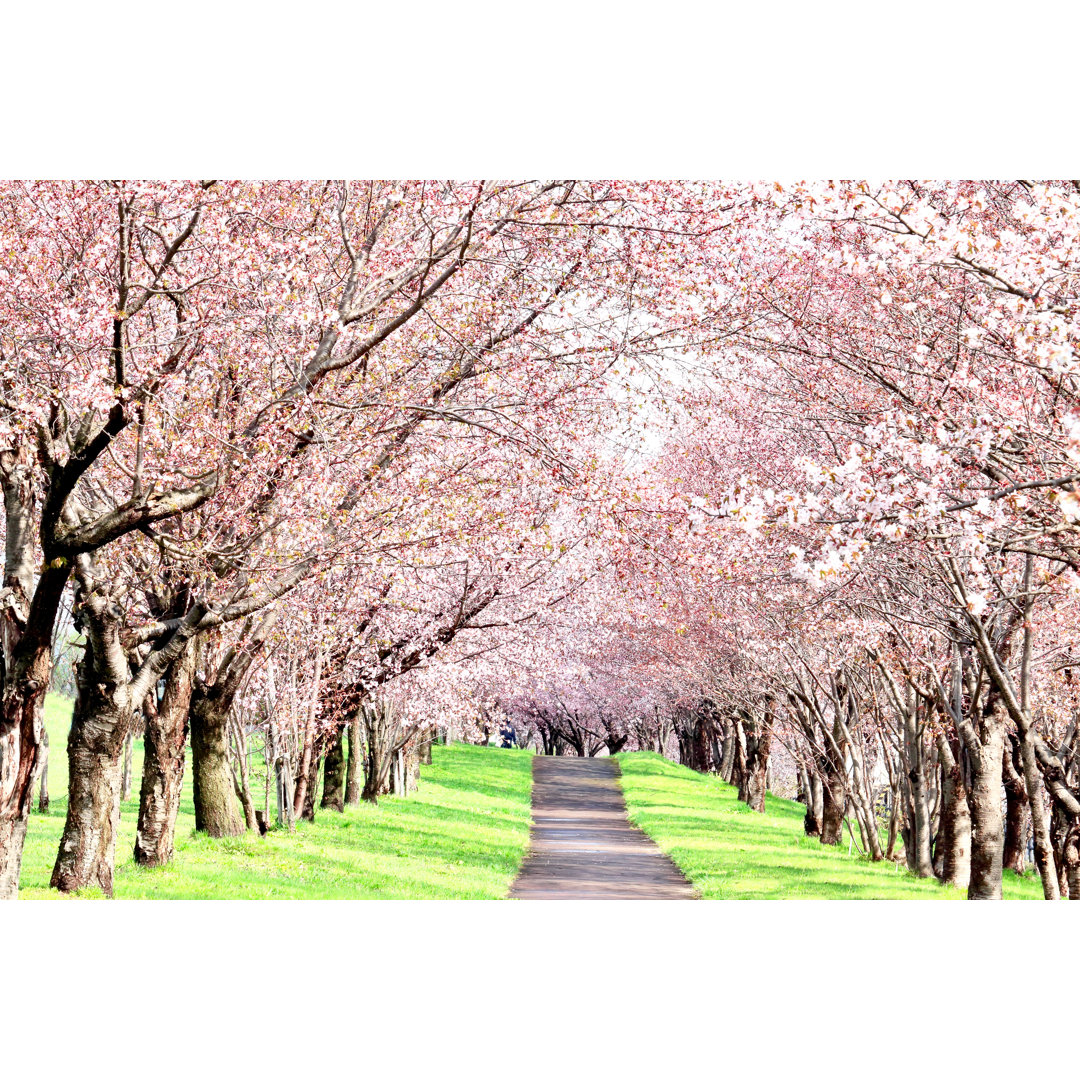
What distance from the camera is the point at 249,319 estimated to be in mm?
10430

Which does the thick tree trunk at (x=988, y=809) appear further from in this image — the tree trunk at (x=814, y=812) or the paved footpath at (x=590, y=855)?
the tree trunk at (x=814, y=812)

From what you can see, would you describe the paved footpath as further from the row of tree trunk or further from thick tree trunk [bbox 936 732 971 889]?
the row of tree trunk

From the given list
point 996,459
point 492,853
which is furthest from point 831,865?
point 996,459

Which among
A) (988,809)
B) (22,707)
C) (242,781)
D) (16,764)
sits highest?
(22,707)

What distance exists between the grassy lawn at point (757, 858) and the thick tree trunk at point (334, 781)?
22.8ft

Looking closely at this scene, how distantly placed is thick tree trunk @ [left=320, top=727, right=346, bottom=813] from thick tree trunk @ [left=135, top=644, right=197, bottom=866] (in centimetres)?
1037

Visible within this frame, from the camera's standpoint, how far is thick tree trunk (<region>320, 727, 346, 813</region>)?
1040 inches

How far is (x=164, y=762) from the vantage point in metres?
15.6

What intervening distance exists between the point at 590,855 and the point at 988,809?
8936mm

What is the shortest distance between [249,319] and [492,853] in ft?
45.3

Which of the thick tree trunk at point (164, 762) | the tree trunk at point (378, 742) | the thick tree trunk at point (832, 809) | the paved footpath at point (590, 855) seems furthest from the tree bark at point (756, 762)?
the thick tree trunk at point (164, 762)

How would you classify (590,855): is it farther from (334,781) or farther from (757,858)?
(334,781)

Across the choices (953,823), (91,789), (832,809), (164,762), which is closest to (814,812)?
(832,809)

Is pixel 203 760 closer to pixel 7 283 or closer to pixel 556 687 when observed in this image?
pixel 7 283
